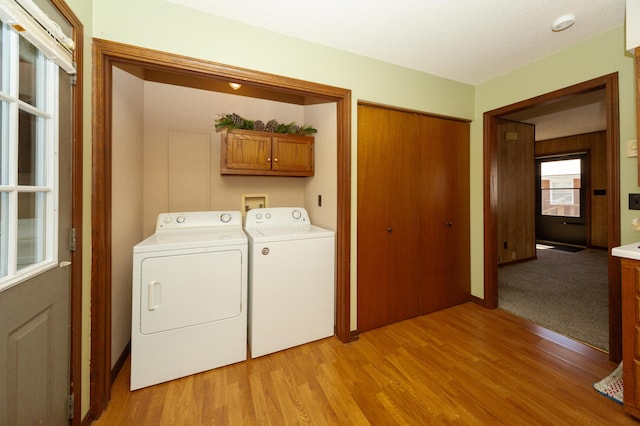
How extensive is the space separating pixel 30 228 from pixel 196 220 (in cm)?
119

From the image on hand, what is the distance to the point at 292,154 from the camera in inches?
97.2

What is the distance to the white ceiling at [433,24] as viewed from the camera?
1.60m

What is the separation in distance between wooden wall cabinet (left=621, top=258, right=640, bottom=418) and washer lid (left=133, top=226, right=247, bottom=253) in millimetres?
2303

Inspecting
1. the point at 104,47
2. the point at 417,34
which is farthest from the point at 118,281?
the point at 417,34

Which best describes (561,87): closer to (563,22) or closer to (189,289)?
(563,22)

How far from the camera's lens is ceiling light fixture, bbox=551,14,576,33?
5.60ft

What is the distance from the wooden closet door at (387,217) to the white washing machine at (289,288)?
32 centimetres

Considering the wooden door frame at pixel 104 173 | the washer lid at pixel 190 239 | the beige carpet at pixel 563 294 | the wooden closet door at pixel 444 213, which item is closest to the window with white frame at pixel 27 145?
the wooden door frame at pixel 104 173

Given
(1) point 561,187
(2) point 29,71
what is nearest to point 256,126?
(2) point 29,71

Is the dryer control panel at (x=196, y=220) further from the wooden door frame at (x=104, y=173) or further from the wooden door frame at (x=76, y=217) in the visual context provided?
the wooden door frame at (x=76, y=217)

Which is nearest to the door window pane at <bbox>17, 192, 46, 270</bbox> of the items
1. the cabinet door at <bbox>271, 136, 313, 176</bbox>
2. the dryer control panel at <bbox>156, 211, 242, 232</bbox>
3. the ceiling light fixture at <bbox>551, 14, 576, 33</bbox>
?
the dryer control panel at <bbox>156, 211, 242, 232</bbox>

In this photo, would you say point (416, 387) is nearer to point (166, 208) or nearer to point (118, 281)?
point (118, 281)

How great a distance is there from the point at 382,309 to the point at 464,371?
77 cm

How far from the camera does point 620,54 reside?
1.79 meters
